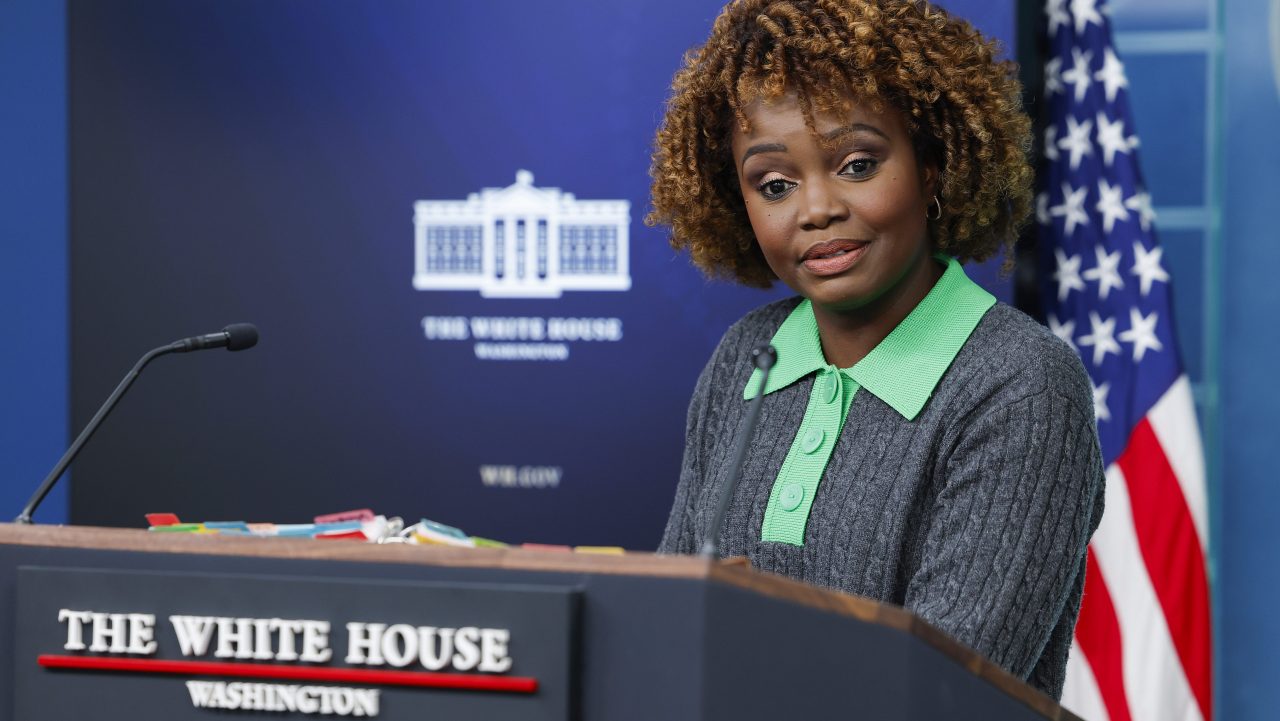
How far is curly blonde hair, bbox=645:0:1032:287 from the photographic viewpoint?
1.55 m

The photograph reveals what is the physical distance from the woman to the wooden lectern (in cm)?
32

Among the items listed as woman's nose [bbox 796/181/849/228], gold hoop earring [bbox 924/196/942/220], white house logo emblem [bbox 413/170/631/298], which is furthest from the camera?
white house logo emblem [bbox 413/170/631/298]

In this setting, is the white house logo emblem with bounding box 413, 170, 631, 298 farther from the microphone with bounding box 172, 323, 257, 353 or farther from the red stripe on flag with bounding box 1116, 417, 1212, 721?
the microphone with bounding box 172, 323, 257, 353

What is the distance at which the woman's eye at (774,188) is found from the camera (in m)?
1.59

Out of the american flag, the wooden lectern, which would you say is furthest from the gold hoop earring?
the american flag

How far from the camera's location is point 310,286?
3.01 m

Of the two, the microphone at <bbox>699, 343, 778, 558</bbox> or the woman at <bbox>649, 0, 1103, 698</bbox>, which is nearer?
the microphone at <bbox>699, 343, 778, 558</bbox>

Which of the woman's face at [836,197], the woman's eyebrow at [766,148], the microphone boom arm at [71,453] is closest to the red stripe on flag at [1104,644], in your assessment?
the woman's face at [836,197]

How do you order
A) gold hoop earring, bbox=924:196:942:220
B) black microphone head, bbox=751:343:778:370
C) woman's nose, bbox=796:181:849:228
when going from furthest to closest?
gold hoop earring, bbox=924:196:942:220 → woman's nose, bbox=796:181:849:228 → black microphone head, bbox=751:343:778:370

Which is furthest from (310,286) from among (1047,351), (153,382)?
Result: (1047,351)

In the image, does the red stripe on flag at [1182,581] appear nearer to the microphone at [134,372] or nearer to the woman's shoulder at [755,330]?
the woman's shoulder at [755,330]

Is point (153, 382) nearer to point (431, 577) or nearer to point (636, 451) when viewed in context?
point (636, 451)

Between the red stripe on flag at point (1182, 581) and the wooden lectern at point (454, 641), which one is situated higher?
the wooden lectern at point (454, 641)

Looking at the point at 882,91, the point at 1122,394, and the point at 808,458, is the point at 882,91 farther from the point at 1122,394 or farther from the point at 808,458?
the point at 1122,394
